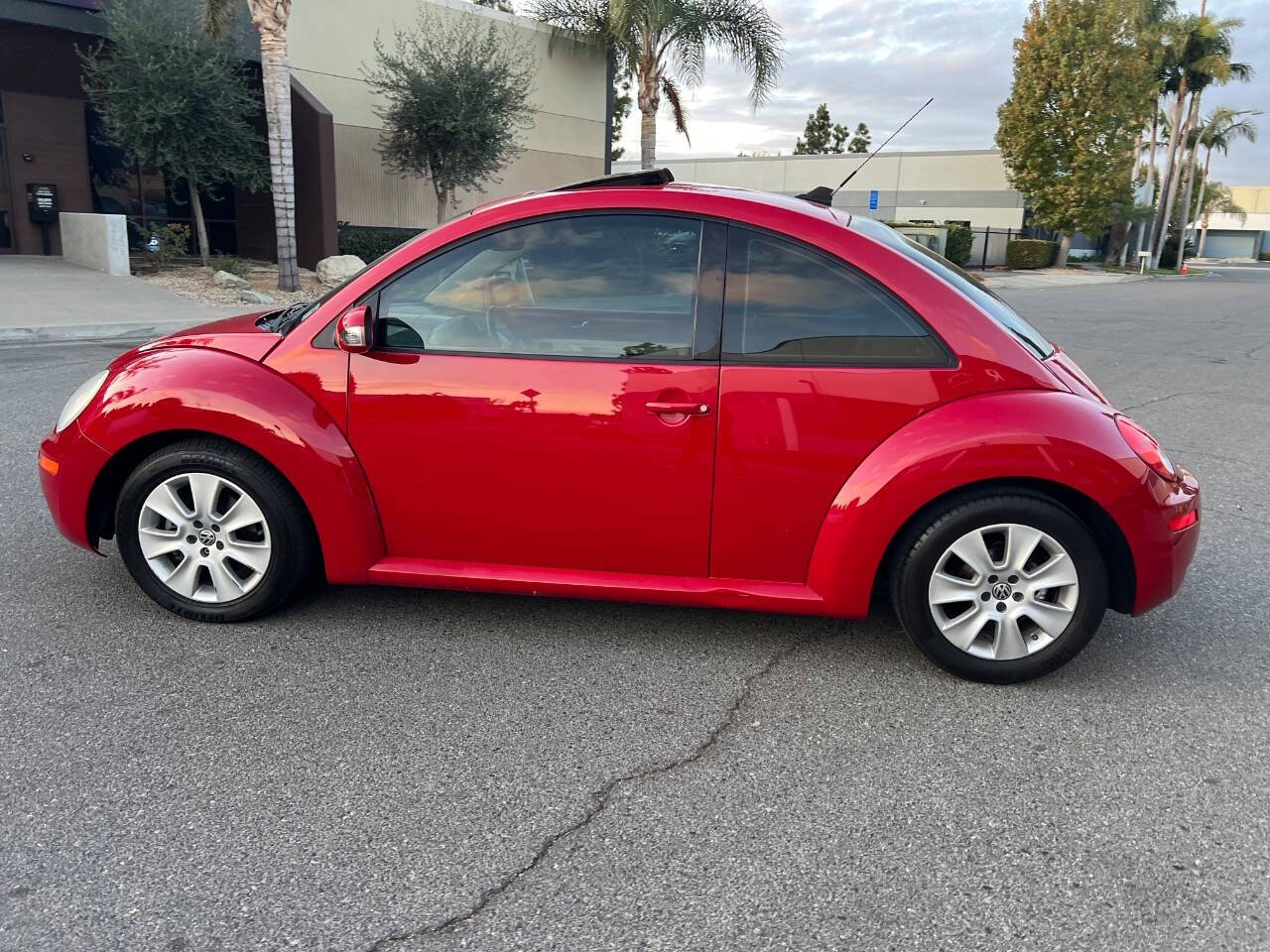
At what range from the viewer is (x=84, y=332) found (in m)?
12.0

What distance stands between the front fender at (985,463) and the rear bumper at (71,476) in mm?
2768

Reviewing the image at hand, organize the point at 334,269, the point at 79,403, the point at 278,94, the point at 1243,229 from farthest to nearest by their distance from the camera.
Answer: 1. the point at 1243,229
2. the point at 334,269
3. the point at 278,94
4. the point at 79,403

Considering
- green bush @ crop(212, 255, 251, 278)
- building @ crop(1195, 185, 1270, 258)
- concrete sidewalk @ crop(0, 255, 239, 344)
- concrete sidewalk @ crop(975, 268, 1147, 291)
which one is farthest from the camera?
building @ crop(1195, 185, 1270, 258)

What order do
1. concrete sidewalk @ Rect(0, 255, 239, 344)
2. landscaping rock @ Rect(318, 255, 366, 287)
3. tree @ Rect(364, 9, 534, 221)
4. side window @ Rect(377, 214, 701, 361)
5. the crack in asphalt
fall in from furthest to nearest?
1. tree @ Rect(364, 9, 534, 221)
2. landscaping rock @ Rect(318, 255, 366, 287)
3. concrete sidewalk @ Rect(0, 255, 239, 344)
4. side window @ Rect(377, 214, 701, 361)
5. the crack in asphalt

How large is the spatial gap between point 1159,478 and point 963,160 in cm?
4929

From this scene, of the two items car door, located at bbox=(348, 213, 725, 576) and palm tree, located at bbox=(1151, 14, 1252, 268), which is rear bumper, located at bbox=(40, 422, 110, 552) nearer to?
car door, located at bbox=(348, 213, 725, 576)

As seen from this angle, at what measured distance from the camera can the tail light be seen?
3.29 metres

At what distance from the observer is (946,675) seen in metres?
3.51

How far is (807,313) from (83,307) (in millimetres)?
13146

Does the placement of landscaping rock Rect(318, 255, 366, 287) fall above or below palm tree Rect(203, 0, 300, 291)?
below

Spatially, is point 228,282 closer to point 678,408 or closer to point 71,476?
point 71,476

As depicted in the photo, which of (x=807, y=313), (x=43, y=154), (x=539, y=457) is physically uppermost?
(x=43, y=154)

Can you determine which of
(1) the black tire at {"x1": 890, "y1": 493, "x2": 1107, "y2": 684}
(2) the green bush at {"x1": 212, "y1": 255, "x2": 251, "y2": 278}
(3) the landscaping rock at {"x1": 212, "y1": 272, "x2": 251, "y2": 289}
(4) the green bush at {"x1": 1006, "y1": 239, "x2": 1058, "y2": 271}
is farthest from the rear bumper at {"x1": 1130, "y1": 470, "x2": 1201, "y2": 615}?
(4) the green bush at {"x1": 1006, "y1": 239, "x2": 1058, "y2": 271}

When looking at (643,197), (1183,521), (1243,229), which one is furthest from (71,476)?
(1243,229)
